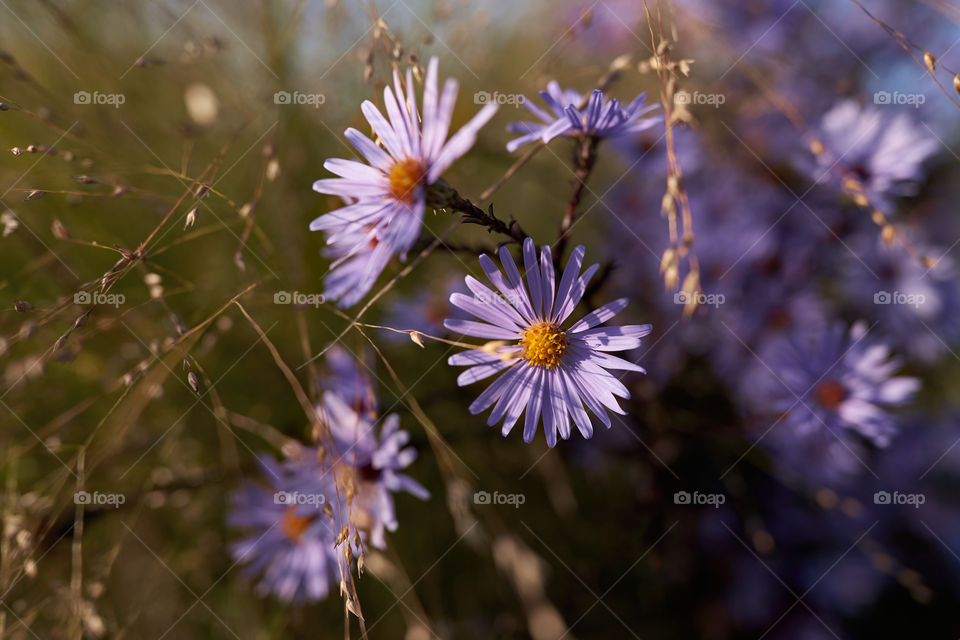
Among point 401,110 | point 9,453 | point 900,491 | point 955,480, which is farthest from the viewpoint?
point 955,480

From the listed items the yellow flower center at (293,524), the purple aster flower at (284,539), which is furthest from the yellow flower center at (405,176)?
the yellow flower center at (293,524)

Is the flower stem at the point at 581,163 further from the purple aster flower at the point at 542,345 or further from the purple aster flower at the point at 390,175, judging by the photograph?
the purple aster flower at the point at 390,175

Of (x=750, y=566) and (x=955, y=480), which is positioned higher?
(x=955, y=480)

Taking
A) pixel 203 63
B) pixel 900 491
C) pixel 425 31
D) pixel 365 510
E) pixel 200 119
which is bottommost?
pixel 365 510

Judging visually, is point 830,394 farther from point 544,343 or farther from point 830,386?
point 544,343

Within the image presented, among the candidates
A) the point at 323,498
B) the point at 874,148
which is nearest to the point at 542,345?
the point at 323,498

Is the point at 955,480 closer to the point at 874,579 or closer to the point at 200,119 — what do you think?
the point at 874,579

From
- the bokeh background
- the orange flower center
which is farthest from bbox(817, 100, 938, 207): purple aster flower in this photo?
the orange flower center

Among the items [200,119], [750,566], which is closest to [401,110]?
[200,119]
